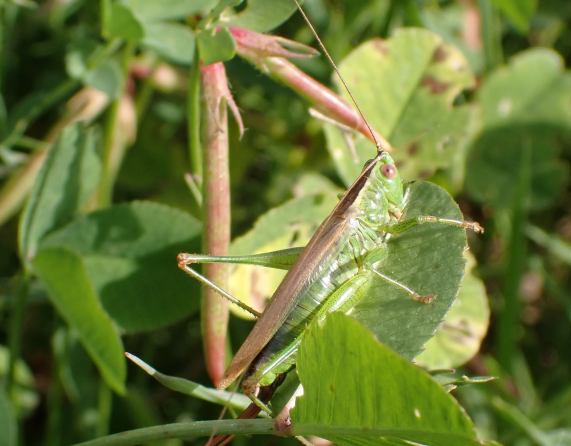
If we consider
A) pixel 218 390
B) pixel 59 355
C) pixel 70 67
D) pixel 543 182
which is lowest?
pixel 59 355

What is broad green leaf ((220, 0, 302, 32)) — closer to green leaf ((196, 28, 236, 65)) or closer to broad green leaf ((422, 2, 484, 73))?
green leaf ((196, 28, 236, 65))

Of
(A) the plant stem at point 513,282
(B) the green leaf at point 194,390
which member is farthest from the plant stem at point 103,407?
(A) the plant stem at point 513,282

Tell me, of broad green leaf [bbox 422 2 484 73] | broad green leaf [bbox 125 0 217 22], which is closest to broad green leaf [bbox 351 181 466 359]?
broad green leaf [bbox 125 0 217 22]

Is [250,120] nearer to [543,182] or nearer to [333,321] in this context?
[543,182]

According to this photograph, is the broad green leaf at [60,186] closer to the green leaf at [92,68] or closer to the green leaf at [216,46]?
the green leaf at [92,68]

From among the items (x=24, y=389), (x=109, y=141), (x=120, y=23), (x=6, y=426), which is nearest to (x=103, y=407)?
(x=6, y=426)

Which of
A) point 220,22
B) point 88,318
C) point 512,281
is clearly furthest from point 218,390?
point 512,281

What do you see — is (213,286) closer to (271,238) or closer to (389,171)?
(271,238)
